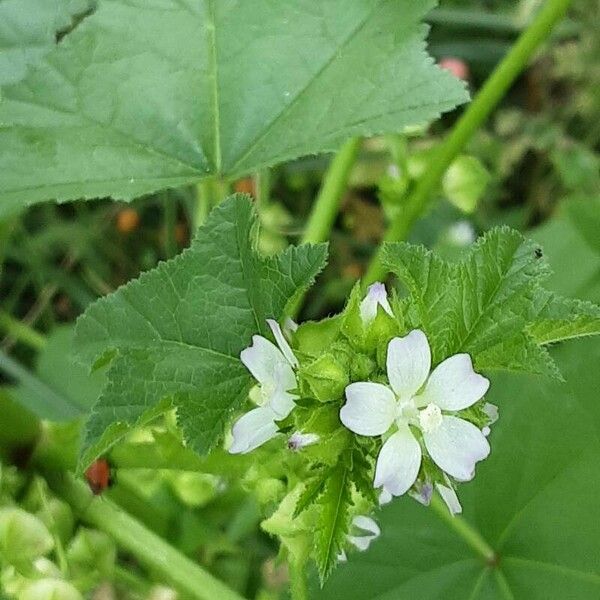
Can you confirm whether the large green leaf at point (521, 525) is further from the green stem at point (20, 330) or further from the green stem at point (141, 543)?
the green stem at point (20, 330)

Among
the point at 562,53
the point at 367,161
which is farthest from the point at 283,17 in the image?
the point at 562,53

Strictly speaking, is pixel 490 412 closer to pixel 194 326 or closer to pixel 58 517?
pixel 194 326

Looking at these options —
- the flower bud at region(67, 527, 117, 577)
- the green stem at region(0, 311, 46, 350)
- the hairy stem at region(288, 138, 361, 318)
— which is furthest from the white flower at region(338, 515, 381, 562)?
the green stem at region(0, 311, 46, 350)

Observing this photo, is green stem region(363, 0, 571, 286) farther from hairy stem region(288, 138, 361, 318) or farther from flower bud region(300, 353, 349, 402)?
flower bud region(300, 353, 349, 402)

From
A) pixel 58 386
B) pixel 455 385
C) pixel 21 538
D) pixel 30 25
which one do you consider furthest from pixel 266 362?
pixel 58 386

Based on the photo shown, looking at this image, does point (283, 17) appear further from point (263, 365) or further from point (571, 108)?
point (571, 108)

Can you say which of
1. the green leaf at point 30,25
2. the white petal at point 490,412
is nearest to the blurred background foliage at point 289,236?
the green leaf at point 30,25

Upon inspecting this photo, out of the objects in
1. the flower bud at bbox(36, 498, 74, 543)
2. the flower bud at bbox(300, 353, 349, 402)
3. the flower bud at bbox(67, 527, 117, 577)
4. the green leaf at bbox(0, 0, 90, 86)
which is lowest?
the flower bud at bbox(67, 527, 117, 577)
